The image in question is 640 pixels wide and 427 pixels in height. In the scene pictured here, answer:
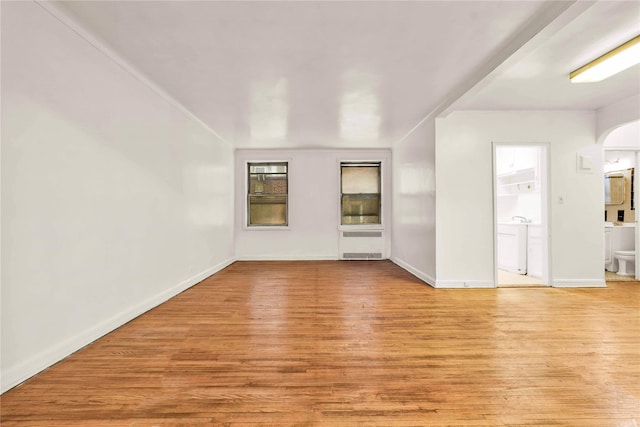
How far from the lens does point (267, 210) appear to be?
7.74 m

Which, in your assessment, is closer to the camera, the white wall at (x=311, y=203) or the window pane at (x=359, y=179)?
the white wall at (x=311, y=203)

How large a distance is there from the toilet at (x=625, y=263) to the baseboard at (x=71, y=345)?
7.21 m

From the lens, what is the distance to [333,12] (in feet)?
7.82

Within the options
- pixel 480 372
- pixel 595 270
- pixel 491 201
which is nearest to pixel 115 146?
pixel 480 372

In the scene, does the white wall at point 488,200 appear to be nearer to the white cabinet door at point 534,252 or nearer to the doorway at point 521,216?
the doorway at point 521,216

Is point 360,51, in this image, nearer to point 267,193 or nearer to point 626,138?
point 267,193

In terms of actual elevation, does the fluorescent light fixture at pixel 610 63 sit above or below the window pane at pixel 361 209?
above

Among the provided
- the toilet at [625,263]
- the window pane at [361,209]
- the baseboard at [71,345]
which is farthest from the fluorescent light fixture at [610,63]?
the baseboard at [71,345]

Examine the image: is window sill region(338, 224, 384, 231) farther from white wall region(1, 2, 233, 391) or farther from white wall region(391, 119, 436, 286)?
white wall region(1, 2, 233, 391)

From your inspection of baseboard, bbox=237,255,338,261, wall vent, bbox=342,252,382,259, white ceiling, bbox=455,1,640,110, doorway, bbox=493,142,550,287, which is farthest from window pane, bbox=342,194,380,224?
white ceiling, bbox=455,1,640,110

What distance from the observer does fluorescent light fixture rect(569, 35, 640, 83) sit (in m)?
2.85

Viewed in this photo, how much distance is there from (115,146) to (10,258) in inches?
54.9

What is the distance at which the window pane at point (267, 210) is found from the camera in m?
7.72

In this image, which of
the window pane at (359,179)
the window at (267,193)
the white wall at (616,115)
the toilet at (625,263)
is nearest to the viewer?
the white wall at (616,115)
